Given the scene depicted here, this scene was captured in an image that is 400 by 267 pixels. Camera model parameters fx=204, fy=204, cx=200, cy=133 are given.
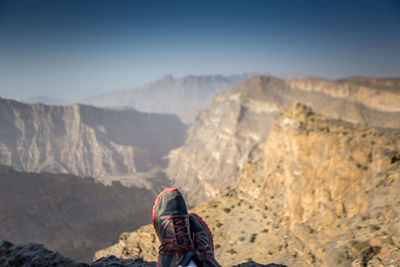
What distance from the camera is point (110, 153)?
409 feet

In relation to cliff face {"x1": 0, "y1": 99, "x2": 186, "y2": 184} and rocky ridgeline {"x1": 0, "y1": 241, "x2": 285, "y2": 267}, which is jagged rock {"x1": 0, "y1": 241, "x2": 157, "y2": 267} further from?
cliff face {"x1": 0, "y1": 99, "x2": 186, "y2": 184}

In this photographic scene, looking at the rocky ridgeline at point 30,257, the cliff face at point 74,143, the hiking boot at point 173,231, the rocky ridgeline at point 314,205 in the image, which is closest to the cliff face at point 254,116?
the cliff face at point 74,143

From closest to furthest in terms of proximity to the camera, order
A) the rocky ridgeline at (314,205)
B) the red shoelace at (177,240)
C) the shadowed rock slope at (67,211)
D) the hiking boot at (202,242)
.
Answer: the hiking boot at (202,242) → the red shoelace at (177,240) → the rocky ridgeline at (314,205) → the shadowed rock slope at (67,211)

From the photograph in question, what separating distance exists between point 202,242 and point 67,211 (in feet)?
177

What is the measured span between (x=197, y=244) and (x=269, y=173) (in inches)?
625

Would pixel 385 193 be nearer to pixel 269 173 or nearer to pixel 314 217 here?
pixel 314 217

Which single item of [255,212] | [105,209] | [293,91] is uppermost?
[293,91]

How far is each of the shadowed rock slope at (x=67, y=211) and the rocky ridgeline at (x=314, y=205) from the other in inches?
1325

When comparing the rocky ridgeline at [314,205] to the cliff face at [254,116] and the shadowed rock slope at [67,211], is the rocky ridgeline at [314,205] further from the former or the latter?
the cliff face at [254,116]

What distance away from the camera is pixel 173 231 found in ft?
16.9

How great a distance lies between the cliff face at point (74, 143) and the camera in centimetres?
9949

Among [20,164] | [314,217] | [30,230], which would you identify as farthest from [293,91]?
[20,164]

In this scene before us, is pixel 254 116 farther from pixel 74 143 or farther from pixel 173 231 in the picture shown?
pixel 74 143

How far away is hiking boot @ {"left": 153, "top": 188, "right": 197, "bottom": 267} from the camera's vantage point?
14.5 feet
